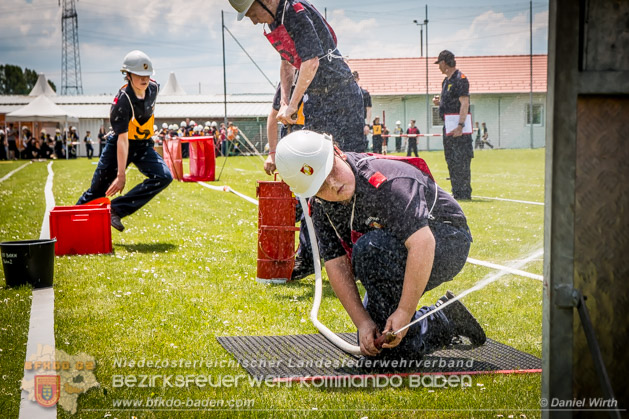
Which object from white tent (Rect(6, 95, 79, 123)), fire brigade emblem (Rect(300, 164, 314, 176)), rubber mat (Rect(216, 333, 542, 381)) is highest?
white tent (Rect(6, 95, 79, 123))

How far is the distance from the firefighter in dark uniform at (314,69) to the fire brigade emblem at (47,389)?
281 cm

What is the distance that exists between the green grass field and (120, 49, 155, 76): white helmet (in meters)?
2.08

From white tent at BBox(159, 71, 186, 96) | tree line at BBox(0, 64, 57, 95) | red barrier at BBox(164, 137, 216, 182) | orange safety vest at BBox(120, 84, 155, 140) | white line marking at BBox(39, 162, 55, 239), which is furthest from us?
white tent at BBox(159, 71, 186, 96)

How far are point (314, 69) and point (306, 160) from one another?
7.23 feet

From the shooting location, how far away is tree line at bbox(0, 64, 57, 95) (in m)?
49.2

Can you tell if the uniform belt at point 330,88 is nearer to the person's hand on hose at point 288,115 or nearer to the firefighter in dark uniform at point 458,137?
the person's hand on hose at point 288,115

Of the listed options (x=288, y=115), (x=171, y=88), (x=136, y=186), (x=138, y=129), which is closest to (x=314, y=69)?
(x=288, y=115)

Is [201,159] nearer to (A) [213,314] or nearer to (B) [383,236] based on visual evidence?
(A) [213,314]

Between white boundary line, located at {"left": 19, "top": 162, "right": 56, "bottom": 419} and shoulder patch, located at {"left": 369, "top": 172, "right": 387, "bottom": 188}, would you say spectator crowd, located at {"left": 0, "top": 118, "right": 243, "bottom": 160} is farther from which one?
shoulder patch, located at {"left": 369, "top": 172, "right": 387, "bottom": 188}

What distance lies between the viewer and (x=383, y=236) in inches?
137

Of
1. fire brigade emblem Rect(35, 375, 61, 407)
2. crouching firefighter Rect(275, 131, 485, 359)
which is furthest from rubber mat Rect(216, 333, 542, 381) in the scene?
fire brigade emblem Rect(35, 375, 61, 407)

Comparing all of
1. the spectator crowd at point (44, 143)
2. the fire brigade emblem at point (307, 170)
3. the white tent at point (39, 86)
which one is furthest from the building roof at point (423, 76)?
the white tent at point (39, 86)

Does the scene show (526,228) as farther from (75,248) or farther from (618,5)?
(618,5)

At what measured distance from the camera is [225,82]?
19.8 metres
